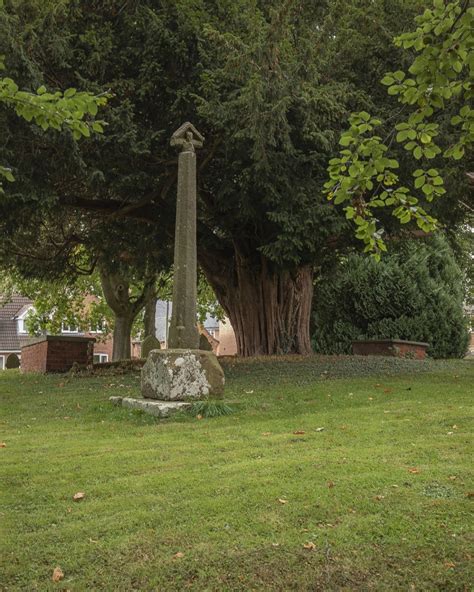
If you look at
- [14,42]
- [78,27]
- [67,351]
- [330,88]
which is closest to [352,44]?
[330,88]

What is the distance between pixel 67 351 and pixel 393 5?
10.7 metres

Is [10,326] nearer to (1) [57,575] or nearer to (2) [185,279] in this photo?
(2) [185,279]

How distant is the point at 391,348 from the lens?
17.4 meters

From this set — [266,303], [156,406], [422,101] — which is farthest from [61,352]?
[422,101]

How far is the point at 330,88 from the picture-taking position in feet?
38.9

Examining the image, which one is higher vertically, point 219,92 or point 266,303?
point 219,92

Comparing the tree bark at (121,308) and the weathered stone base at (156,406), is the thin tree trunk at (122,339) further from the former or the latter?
the weathered stone base at (156,406)

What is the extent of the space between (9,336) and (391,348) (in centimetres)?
3258

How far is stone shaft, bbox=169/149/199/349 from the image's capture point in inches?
344

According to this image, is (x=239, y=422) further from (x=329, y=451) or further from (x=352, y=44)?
(x=352, y=44)

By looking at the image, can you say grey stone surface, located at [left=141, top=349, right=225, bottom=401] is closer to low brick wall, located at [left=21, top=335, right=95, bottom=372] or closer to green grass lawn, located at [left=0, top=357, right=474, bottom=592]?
green grass lawn, located at [left=0, top=357, right=474, bottom=592]

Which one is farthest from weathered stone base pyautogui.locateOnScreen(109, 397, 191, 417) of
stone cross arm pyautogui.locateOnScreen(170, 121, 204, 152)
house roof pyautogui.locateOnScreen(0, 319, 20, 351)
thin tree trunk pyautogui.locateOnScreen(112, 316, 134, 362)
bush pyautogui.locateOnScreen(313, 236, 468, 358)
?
house roof pyautogui.locateOnScreen(0, 319, 20, 351)

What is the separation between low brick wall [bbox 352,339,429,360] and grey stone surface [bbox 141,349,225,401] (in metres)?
9.73

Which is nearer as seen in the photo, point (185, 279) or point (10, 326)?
point (185, 279)
